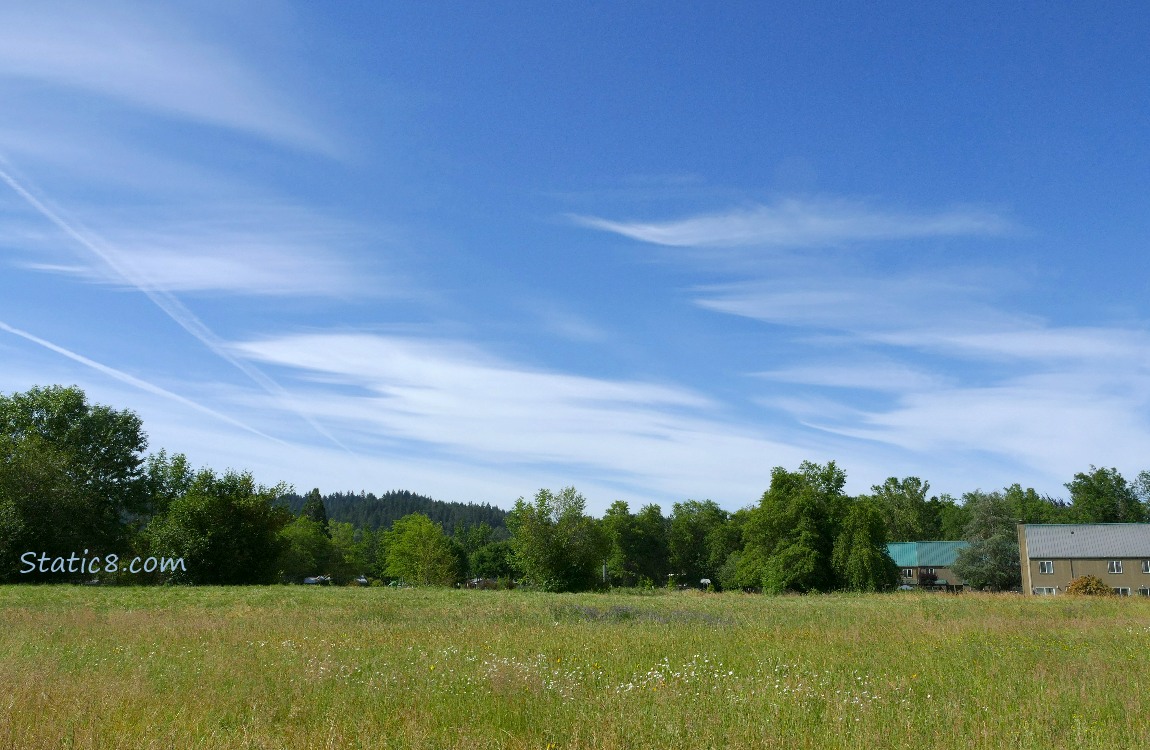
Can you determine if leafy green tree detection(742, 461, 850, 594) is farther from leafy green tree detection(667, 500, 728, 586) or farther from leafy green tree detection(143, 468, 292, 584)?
leafy green tree detection(143, 468, 292, 584)

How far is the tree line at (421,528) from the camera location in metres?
48.4

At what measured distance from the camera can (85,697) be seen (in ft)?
32.1

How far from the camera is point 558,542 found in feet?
196

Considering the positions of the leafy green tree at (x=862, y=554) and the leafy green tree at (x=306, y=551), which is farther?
the leafy green tree at (x=306, y=551)

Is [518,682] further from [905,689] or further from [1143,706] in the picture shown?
[1143,706]

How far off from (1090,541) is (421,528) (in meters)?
77.6

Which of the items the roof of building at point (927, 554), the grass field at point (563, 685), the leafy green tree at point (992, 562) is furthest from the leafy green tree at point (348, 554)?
the grass field at point (563, 685)

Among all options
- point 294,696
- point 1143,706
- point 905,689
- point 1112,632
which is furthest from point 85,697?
point 1112,632

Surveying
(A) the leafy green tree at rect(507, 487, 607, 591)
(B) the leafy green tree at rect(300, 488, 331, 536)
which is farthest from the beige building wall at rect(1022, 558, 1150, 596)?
(B) the leafy green tree at rect(300, 488, 331, 536)

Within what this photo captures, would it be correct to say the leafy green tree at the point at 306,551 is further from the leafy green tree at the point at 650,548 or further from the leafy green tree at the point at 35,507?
the leafy green tree at the point at 35,507

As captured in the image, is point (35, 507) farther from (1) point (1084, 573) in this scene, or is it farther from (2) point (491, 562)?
(1) point (1084, 573)

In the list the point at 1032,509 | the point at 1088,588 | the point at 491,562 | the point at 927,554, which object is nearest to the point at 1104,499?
the point at 1032,509

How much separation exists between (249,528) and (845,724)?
4808 centimetres

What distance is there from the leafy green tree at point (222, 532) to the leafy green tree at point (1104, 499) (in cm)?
11646
